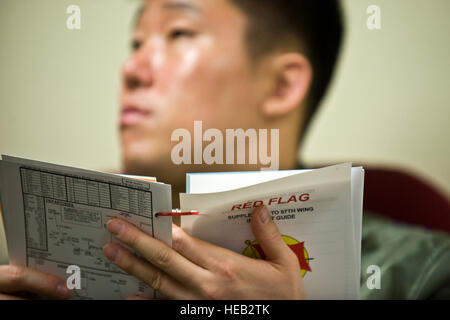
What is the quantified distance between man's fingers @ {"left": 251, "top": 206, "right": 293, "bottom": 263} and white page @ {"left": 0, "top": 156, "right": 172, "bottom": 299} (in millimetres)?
144

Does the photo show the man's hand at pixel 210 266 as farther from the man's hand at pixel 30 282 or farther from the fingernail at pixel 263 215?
the man's hand at pixel 30 282

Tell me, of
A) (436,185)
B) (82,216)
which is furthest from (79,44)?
(436,185)

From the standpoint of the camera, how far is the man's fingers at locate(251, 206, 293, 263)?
65 centimetres

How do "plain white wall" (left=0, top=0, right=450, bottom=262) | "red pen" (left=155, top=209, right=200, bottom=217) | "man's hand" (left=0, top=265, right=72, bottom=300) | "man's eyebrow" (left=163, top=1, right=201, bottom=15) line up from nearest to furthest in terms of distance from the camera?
"red pen" (left=155, top=209, right=200, bottom=217) → "man's hand" (left=0, top=265, right=72, bottom=300) → "man's eyebrow" (left=163, top=1, right=201, bottom=15) → "plain white wall" (left=0, top=0, right=450, bottom=262)

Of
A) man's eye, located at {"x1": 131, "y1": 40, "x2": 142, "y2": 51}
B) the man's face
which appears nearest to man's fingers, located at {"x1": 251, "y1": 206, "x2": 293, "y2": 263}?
the man's face

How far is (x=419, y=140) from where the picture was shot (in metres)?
1.52

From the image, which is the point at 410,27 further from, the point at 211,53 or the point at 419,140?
the point at 211,53

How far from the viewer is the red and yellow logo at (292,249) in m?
0.69

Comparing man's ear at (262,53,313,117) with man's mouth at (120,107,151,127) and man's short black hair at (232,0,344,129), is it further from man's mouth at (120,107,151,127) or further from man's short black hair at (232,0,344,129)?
man's mouth at (120,107,151,127)

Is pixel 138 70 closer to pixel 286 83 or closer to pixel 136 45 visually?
pixel 136 45

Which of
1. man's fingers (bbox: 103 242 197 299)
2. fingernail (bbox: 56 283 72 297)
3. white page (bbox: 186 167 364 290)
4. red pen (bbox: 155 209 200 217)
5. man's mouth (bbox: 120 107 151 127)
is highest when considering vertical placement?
man's mouth (bbox: 120 107 151 127)

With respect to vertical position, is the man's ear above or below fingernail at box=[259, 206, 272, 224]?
above

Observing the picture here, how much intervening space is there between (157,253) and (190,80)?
0.77 metres
